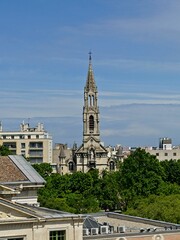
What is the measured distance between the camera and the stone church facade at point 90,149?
155 m

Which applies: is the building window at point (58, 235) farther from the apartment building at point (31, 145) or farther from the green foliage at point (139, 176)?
the apartment building at point (31, 145)

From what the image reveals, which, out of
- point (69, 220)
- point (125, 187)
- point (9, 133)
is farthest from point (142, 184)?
point (9, 133)

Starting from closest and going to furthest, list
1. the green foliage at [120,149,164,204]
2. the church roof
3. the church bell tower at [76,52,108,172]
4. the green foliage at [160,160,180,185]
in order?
the green foliage at [120,149,164,204]
the green foliage at [160,160,180,185]
the church bell tower at [76,52,108,172]
the church roof

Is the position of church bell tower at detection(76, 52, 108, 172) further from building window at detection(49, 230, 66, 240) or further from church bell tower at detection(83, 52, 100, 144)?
building window at detection(49, 230, 66, 240)

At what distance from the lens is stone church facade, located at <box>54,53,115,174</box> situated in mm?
154875

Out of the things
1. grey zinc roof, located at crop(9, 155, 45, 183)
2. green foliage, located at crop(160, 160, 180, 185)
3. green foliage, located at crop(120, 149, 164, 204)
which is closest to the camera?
grey zinc roof, located at crop(9, 155, 45, 183)

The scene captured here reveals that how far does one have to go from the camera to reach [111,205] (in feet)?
302

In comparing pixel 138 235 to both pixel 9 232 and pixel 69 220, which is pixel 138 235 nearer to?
pixel 69 220

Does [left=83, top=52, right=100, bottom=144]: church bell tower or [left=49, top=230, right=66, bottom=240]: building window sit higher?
[left=83, top=52, right=100, bottom=144]: church bell tower

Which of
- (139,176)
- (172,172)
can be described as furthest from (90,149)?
(139,176)

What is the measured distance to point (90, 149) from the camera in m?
155

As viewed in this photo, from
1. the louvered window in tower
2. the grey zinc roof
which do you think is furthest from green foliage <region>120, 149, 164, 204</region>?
the louvered window in tower

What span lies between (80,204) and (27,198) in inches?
1635

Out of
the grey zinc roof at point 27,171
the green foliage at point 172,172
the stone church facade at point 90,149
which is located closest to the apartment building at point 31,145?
the stone church facade at point 90,149
